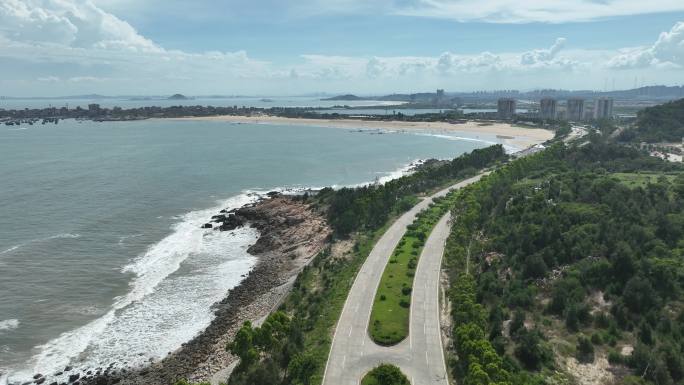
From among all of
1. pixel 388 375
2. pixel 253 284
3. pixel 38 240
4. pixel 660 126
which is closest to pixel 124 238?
pixel 38 240

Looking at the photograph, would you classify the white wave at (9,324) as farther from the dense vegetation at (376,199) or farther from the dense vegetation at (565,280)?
the dense vegetation at (565,280)

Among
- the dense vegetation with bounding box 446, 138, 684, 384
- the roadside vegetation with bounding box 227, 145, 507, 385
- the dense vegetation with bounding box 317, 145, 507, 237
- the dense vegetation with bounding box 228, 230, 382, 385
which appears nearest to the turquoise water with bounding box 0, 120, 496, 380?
the roadside vegetation with bounding box 227, 145, 507, 385

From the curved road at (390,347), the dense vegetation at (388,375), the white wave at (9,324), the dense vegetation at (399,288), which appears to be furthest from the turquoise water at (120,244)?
the dense vegetation at (388,375)

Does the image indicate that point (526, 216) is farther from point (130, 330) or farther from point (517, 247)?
point (130, 330)

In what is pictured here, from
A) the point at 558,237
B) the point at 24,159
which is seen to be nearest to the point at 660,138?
the point at 558,237

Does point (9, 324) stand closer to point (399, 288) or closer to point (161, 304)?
point (161, 304)
